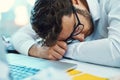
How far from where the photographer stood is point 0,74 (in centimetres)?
39

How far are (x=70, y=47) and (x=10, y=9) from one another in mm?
1075

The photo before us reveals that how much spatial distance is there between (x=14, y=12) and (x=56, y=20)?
3.78 ft

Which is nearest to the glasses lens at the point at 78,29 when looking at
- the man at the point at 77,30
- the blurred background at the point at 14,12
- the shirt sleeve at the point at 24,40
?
the man at the point at 77,30

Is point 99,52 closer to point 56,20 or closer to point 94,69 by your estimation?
point 94,69

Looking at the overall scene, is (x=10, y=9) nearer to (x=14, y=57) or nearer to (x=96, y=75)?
(x=14, y=57)

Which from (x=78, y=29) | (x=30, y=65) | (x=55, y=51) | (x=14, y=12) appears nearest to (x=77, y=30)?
(x=78, y=29)

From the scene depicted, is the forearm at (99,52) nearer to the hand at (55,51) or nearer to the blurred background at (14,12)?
the hand at (55,51)

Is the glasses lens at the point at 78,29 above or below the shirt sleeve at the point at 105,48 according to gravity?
above

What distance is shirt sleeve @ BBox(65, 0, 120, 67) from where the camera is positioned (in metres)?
0.82

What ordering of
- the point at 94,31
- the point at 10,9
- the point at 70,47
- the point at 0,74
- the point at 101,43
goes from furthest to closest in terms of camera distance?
the point at 10,9 → the point at 94,31 → the point at 70,47 → the point at 101,43 → the point at 0,74

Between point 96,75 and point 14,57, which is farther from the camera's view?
point 14,57

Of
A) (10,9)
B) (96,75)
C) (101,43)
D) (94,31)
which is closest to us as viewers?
(96,75)

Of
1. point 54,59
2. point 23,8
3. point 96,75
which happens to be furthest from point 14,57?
point 23,8

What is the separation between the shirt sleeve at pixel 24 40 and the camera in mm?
1065
